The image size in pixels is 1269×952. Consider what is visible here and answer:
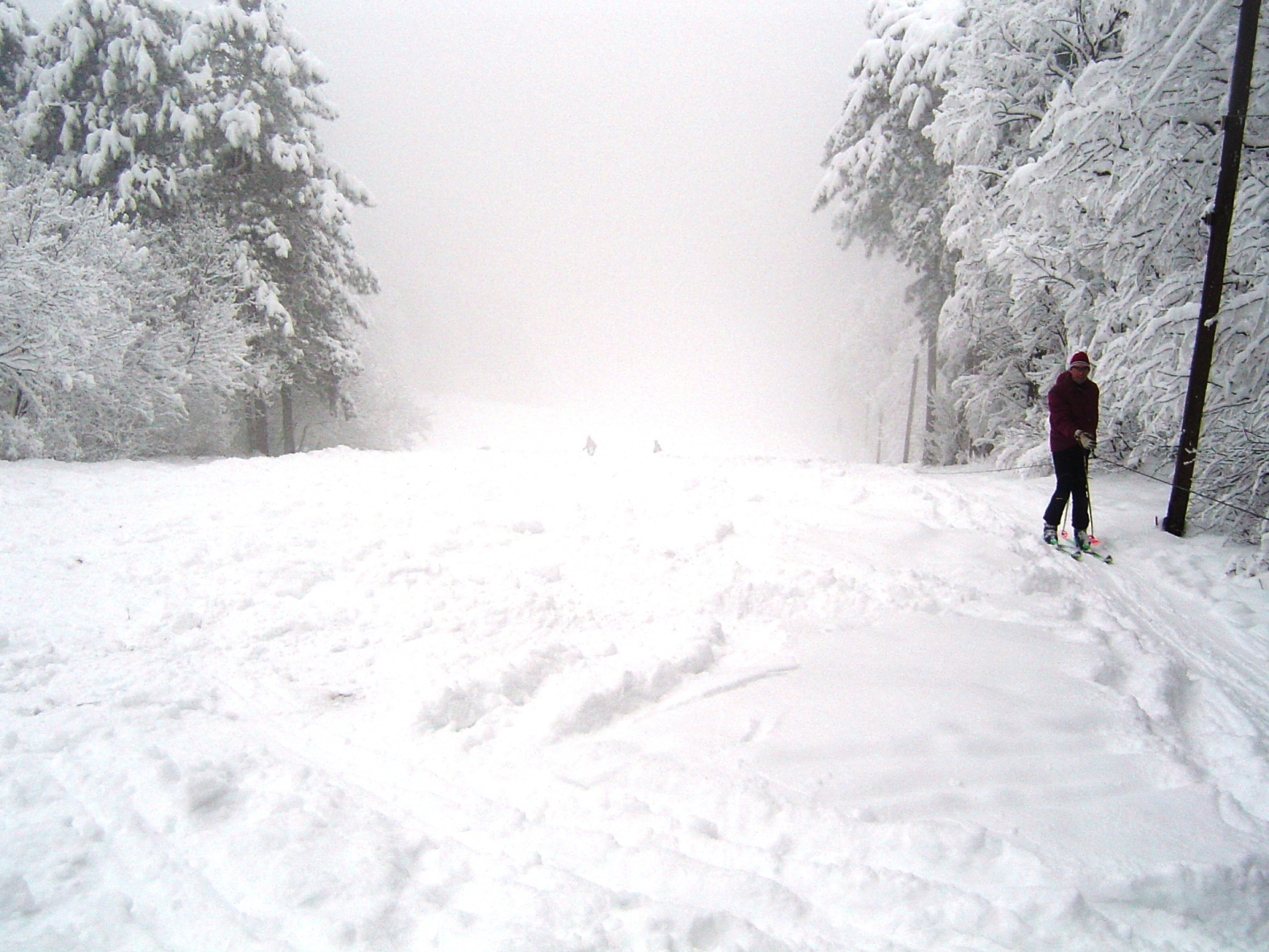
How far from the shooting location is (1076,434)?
6.48 meters

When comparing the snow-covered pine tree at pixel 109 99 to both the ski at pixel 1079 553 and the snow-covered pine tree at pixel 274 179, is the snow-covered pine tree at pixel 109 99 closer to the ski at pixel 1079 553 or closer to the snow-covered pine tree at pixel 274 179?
the snow-covered pine tree at pixel 274 179

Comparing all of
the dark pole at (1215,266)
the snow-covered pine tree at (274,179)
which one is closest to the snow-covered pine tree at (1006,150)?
the dark pole at (1215,266)

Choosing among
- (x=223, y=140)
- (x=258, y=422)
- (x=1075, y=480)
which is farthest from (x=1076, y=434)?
(x=258, y=422)

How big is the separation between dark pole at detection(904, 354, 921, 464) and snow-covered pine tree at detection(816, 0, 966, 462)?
54.5ft

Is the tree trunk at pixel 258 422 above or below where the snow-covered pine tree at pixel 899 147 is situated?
below

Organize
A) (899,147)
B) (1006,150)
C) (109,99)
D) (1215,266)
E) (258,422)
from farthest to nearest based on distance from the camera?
(258,422) → (109,99) → (899,147) → (1006,150) → (1215,266)

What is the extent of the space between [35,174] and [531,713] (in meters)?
18.5

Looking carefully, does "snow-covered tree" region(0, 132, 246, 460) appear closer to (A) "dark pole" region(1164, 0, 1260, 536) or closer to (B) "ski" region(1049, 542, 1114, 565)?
(B) "ski" region(1049, 542, 1114, 565)

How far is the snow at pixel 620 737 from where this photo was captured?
2135 millimetres

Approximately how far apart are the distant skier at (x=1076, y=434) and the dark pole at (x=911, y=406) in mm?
26391

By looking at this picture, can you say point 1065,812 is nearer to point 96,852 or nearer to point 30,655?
point 96,852

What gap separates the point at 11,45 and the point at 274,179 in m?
7.28

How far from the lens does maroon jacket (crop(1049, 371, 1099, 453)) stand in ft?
21.5

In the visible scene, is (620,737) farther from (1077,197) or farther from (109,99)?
(109,99)
